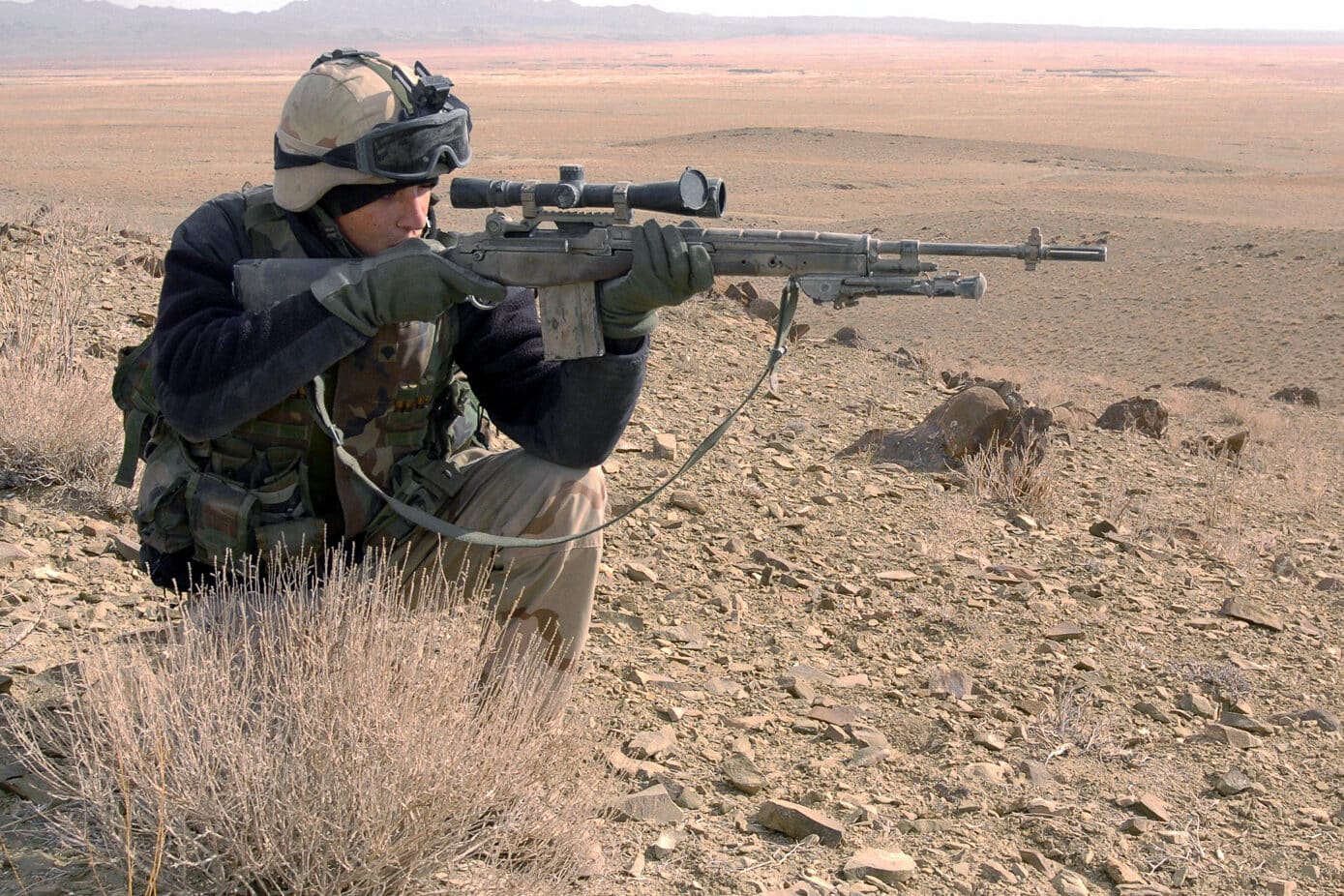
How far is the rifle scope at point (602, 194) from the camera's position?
2977 millimetres

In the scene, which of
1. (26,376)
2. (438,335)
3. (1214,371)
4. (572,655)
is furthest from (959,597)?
(1214,371)

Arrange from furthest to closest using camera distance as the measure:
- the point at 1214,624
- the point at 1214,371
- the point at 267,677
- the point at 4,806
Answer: the point at 1214,371 → the point at 1214,624 → the point at 4,806 → the point at 267,677

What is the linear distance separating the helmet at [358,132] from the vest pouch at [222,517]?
68cm

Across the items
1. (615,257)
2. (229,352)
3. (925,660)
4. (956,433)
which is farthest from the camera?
(956,433)

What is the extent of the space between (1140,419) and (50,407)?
5284 millimetres

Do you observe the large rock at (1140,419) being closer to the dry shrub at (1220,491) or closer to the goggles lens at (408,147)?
the dry shrub at (1220,491)

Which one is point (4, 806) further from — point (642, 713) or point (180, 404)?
point (642, 713)

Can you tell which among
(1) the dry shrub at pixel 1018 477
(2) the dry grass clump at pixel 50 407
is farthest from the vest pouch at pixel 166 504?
(1) the dry shrub at pixel 1018 477

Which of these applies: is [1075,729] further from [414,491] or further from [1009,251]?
[414,491]

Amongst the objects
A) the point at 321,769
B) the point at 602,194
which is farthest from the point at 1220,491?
the point at 321,769

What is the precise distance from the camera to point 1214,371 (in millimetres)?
11352

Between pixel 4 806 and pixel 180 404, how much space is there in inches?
35.9

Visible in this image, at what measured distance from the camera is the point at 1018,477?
5.41m

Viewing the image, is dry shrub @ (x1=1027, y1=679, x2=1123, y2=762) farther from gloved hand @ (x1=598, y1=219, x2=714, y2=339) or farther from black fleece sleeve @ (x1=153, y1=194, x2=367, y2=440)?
black fleece sleeve @ (x1=153, y1=194, x2=367, y2=440)
